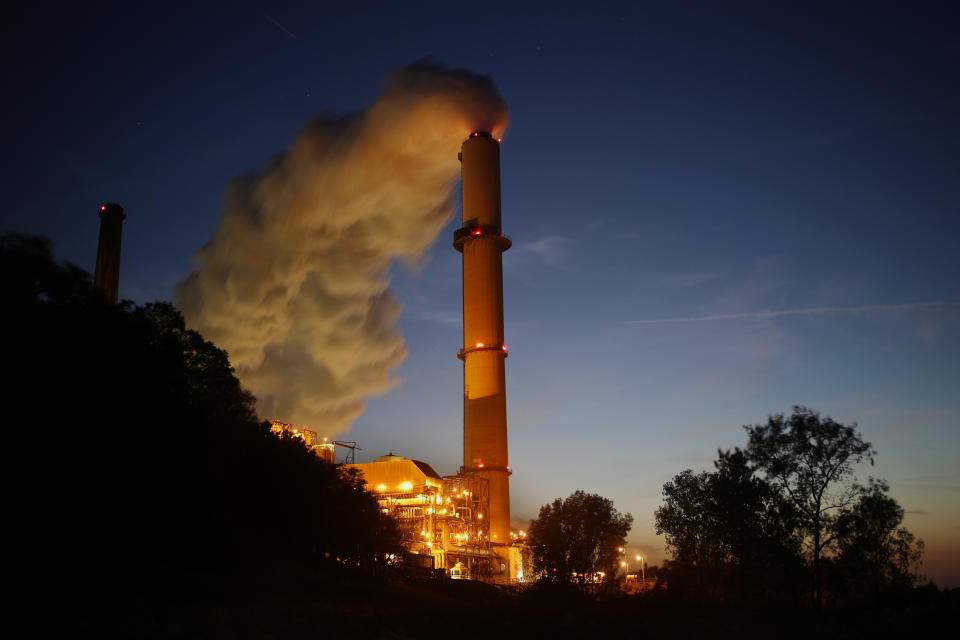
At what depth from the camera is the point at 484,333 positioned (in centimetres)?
9294

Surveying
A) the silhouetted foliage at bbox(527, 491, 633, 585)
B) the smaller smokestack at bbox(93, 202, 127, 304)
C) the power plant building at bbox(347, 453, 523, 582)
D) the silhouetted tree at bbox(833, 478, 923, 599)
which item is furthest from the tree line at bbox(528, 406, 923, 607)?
the smaller smokestack at bbox(93, 202, 127, 304)

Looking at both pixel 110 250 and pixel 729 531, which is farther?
pixel 110 250

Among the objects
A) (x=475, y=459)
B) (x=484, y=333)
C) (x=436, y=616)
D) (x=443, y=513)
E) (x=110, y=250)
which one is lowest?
(x=436, y=616)

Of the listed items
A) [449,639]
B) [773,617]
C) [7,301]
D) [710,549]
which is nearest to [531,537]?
[710,549]

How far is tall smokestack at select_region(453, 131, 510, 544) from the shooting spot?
90.8 m

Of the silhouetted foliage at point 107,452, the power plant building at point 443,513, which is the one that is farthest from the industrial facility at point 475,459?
the silhouetted foliage at point 107,452

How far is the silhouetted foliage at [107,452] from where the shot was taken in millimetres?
29656

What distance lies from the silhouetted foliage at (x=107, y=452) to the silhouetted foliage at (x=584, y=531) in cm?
3350

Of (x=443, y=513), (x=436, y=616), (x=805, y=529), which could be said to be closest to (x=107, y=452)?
(x=436, y=616)

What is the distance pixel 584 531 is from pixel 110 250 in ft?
177

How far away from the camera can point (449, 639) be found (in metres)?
33.6

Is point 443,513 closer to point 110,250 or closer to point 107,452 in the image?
point 110,250

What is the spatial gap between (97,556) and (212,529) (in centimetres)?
676

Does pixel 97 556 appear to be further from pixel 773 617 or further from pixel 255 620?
pixel 773 617
